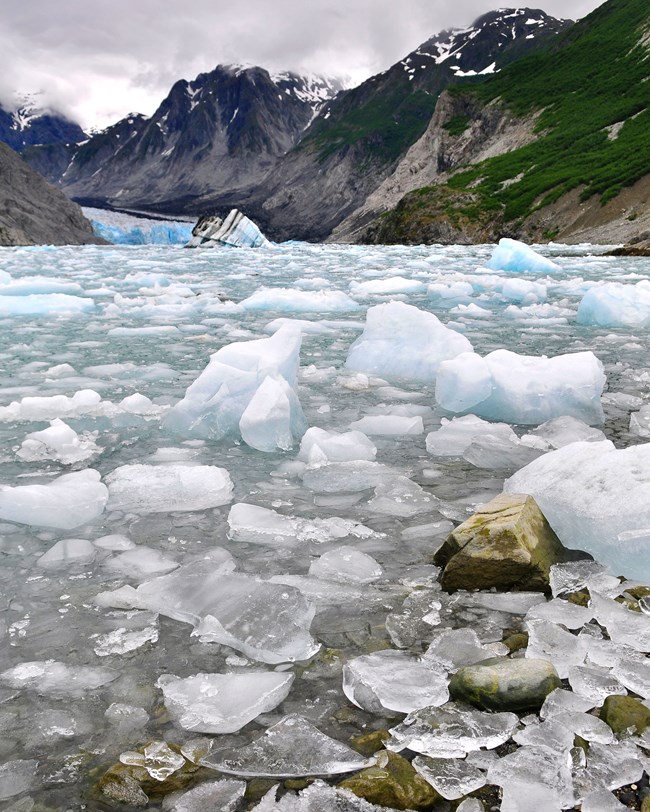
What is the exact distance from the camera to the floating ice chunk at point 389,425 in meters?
4.38

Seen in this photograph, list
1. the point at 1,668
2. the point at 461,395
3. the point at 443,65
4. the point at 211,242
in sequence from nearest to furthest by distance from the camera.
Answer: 1. the point at 1,668
2. the point at 461,395
3. the point at 211,242
4. the point at 443,65

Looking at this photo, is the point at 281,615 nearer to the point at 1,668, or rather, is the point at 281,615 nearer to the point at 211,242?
the point at 1,668

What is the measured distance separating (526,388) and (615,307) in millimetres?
4896

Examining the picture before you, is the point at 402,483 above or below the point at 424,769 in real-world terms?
above

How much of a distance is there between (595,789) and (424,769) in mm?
390

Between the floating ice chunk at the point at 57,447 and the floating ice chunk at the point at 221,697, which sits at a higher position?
the floating ice chunk at the point at 57,447

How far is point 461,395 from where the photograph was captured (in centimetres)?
486

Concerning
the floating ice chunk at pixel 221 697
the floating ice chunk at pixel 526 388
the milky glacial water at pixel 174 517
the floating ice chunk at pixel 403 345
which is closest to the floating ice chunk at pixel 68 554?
the milky glacial water at pixel 174 517

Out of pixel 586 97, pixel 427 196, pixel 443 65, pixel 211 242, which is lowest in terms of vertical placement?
pixel 211 242

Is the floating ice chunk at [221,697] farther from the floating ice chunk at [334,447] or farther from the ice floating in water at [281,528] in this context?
the floating ice chunk at [334,447]

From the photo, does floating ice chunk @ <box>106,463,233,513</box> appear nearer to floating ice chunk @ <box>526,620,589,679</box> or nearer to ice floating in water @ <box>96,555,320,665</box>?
ice floating in water @ <box>96,555,320,665</box>

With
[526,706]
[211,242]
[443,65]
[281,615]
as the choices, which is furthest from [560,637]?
[443,65]

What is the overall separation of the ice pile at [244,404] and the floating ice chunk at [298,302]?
5.88m

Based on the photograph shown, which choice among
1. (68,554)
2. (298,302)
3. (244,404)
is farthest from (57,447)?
(298,302)
